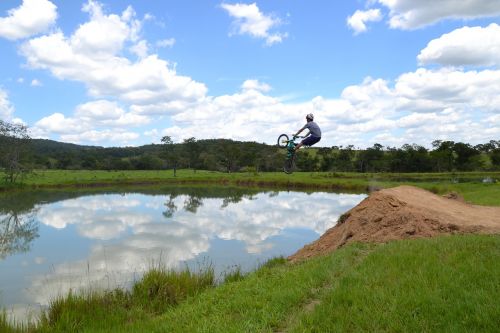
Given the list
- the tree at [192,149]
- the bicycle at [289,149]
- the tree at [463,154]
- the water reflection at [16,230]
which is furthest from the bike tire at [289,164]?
the tree at [463,154]

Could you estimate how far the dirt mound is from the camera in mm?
11836

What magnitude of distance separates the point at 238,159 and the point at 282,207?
57.9 m

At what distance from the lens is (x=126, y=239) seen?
851 inches

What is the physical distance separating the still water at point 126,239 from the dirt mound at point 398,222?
3299 mm

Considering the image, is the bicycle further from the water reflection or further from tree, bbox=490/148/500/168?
tree, bbox=490/148/500/168

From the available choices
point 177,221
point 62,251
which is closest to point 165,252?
point 62,251

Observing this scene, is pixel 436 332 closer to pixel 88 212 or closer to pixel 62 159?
pixel 88 212

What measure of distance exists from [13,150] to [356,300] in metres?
63.5

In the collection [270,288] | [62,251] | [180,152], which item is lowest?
[62,251]

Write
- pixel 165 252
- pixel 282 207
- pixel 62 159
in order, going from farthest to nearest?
pixel 62 159 < pixel 282 207 < pixel 165 252

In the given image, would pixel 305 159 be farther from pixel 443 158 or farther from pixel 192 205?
pixel 192 205

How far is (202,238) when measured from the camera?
21453 millimetres

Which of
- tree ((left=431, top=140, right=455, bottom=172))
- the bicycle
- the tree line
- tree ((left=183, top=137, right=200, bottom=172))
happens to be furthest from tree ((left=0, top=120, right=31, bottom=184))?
tree ((left=431, top=140, right=455, bottom=172))

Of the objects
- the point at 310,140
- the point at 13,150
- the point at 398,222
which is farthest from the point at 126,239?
the point at 13,150
